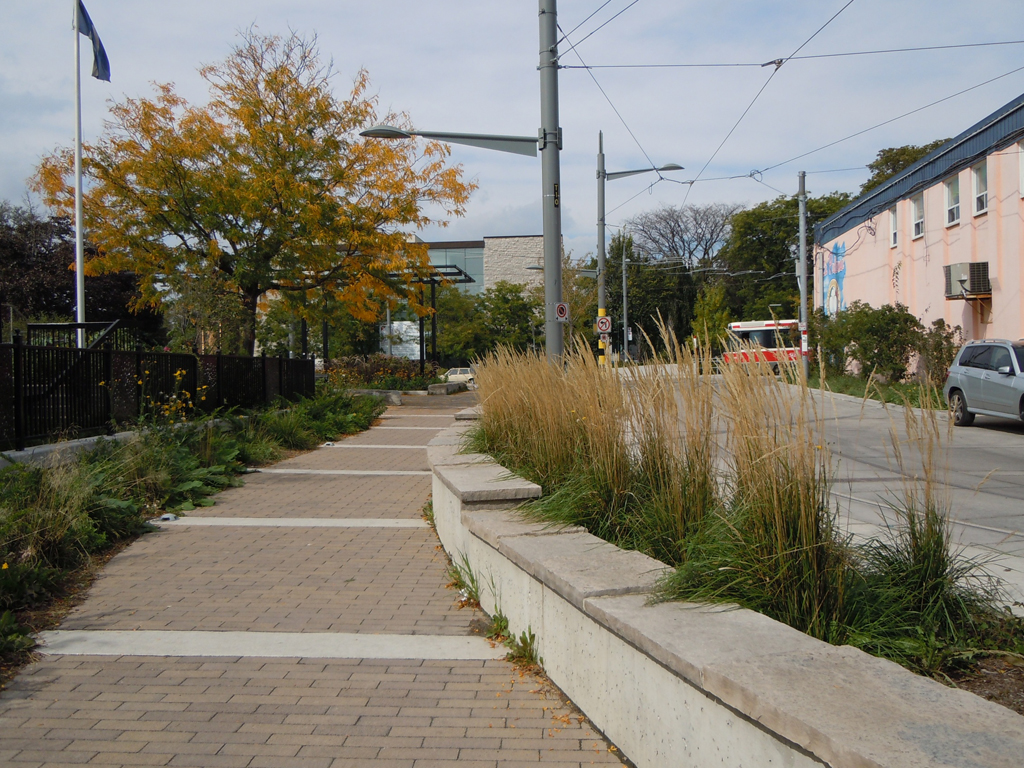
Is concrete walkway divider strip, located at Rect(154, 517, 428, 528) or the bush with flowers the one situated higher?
the bush with flowers

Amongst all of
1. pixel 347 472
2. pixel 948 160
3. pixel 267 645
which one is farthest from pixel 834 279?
pixel 267 645

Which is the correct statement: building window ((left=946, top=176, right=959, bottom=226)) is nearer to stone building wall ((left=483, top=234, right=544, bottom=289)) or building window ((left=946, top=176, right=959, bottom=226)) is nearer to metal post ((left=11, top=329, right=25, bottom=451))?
metal post ((left=11, top=329, right=25, bottom=451))

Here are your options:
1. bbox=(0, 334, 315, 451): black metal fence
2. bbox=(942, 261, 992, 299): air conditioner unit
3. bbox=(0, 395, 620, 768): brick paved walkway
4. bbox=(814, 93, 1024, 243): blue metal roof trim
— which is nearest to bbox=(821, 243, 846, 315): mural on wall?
bbox=(814, 93, 1024, 243): blue metal roof trim

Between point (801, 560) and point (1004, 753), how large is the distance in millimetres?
1272

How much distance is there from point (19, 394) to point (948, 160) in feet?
78.0

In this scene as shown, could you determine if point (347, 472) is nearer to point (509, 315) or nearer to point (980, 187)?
point (980, 187)

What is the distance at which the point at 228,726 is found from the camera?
12.0ft

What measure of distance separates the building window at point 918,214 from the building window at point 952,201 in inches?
64.7

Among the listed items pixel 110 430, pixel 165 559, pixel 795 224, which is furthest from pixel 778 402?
pixel 795 224

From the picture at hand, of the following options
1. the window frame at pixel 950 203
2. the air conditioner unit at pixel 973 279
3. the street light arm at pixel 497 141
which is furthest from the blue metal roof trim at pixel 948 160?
the street light arm at pixel 497 141

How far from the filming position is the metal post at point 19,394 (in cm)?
829

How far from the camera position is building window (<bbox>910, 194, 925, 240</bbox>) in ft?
85.2

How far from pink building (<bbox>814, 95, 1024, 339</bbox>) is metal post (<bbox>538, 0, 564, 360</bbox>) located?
1418 cm

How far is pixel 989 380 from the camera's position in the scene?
15.3 m
